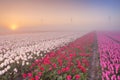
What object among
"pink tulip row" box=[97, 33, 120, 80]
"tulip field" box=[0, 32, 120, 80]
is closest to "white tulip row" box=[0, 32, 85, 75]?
"tulip field" box=[0, 32, 120, 80]

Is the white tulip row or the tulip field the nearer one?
the tulip field

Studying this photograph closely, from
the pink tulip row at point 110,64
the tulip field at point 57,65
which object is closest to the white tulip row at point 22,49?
the tulip field at point 57,65

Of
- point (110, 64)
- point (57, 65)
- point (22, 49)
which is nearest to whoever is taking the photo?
point (110, 64)

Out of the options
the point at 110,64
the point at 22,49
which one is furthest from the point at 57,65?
the point at 22,49

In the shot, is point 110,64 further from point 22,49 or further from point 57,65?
point 22,49

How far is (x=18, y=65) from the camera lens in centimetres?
1042

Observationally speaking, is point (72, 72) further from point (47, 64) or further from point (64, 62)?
point (64, 62)

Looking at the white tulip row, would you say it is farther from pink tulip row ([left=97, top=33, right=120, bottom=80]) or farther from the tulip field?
pink tulip row ([left=97, top=33, right=120, bottom=80])

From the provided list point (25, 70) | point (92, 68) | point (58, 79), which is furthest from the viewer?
point (92, 68)

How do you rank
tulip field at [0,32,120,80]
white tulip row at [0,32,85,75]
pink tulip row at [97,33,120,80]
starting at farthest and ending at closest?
white tulip row at [0,32,85,75] → tulip field at [0,32,120,80] → pink tulip row at [97,33,120,80]

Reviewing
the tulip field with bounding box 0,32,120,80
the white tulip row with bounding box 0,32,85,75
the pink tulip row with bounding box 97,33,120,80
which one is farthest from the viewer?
the white tulip row with bounding box 0,32,85,75

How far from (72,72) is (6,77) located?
278cm

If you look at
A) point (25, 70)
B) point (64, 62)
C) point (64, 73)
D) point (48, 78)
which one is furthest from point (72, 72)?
point (25, 70)

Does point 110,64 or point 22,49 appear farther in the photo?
point 22,49
